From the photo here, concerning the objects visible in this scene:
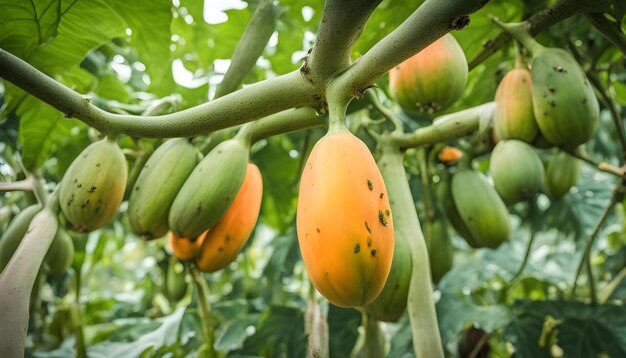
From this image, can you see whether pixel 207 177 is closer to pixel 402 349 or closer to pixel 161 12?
pixel 161 12

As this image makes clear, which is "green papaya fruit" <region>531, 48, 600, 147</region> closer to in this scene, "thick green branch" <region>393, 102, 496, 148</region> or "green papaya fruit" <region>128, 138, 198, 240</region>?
"thick green branch" <region>393, 102, 496, 148</region>

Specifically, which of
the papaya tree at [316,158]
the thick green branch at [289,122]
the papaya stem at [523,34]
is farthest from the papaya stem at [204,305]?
the papaya stem at [523,34]

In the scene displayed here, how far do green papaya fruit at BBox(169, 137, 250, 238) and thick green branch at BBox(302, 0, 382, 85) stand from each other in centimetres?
23

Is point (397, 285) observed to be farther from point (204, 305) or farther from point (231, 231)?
point (204, 305)

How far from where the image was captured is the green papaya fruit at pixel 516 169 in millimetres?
1036

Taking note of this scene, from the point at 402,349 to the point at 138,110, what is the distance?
0.87 metres

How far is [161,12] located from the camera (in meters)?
1.10

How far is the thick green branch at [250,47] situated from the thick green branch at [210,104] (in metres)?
0.27

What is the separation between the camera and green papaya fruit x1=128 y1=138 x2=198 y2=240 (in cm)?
88

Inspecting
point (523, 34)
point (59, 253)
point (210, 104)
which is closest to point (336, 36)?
point (210, 104)

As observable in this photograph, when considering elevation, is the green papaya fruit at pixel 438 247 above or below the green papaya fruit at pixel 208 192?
below

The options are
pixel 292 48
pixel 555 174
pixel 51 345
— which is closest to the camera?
pixel 555 174

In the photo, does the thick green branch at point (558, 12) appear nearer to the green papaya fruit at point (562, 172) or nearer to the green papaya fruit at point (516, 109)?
the green papaya fruit at point (516, 109)

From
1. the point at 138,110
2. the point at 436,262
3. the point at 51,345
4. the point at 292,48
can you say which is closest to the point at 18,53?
the point at 138,110
